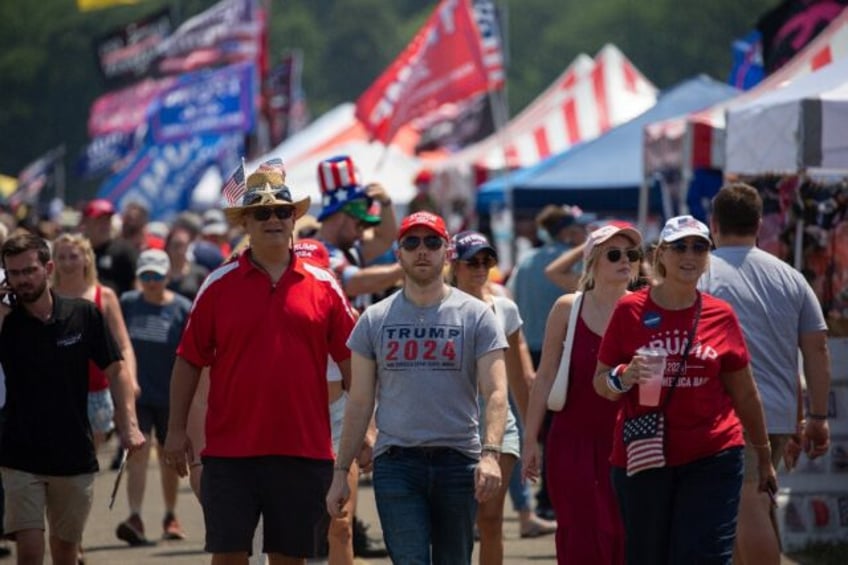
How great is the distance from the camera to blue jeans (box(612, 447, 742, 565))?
24.9ft

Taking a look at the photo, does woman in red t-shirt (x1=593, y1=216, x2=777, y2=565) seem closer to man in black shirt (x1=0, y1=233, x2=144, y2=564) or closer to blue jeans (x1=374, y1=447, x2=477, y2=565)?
blue jeans (x1=374, y1=447, x2=477, y2=565)

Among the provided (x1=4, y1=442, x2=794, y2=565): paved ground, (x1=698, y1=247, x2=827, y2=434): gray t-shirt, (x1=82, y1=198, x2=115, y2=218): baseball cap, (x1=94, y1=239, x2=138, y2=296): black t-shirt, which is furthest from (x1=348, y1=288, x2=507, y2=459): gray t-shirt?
(x1=82, y1=198, x2=115, y2=218): baseball cap

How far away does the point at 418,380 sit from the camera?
25.6 feet

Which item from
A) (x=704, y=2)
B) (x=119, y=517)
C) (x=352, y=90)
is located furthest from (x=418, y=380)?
(x=352, y=90)

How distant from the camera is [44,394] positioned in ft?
30.0

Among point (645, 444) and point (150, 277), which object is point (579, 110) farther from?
point (645, 444)

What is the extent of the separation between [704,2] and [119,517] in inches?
3819

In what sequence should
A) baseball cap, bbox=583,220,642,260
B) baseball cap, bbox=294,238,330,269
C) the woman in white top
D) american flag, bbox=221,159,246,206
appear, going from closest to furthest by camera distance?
1. american flag, bbox=221,159,246,206
2. baseball cap, bbox=583,220,642,260
3. baseball cap, bbox=294,238,330,269
4. the woman in white top

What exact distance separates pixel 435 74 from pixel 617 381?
13.6 m

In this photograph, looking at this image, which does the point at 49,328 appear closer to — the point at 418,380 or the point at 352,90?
the point at 418,380

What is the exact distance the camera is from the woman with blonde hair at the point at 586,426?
857cm

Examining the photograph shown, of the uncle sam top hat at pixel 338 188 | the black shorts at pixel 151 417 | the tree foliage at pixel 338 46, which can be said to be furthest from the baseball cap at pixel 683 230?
the tree foliage at pixel 338 46

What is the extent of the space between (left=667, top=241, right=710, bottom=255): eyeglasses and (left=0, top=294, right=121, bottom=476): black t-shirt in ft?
9.50

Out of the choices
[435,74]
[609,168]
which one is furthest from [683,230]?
[435,74]
